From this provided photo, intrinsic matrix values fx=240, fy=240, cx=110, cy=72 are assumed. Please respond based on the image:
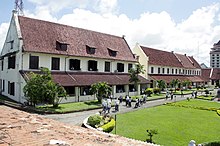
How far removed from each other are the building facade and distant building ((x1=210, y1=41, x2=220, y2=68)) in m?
99.8

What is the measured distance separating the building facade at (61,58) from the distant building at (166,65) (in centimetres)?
984

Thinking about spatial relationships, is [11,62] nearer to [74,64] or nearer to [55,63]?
[55,63]

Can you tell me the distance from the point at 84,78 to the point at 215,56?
113 metres

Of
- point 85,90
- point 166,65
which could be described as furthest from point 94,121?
point 166,65

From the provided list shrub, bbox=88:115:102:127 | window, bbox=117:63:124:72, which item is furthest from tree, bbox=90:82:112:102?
shrub, bbox=88:115:102:127

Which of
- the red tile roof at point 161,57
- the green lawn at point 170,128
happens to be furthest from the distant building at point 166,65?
Answer: the green lawn at point 170,128

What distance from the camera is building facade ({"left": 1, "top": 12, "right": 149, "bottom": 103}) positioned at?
25.5 metres

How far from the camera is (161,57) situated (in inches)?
2015

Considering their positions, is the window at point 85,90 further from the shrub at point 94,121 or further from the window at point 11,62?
the shrub at point 94,121

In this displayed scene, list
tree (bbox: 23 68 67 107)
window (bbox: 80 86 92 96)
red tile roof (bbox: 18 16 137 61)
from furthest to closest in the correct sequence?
window (bbox: 80 86 92 96) < red tile roof (bbox: 18 16 137 61) < tree (bbox: 23 68 67 107)

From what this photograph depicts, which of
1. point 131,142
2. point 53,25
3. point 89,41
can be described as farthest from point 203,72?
point 131,142

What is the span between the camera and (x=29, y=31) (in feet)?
89.1

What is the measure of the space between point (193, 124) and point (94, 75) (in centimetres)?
1603

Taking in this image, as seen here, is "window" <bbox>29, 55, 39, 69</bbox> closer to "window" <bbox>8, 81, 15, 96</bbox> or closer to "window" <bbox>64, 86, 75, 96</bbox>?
"window" <bbox>8, 81, 15, 96</bbox>
